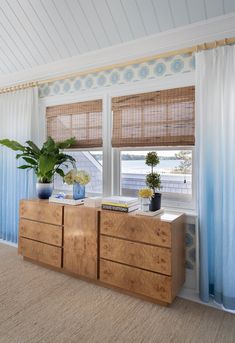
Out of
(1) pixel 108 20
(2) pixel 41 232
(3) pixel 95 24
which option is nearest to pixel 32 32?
(3) pixel 95 24

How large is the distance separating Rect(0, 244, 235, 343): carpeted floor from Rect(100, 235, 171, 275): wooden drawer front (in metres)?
0.33

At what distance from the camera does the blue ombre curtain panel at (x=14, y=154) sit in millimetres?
3475

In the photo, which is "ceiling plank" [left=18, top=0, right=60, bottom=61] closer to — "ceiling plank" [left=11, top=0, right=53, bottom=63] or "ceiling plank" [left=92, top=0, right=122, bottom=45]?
"ceiling plank" [left=11, top=0, right=53, bottom=63]

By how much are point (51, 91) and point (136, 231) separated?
7.42 ft

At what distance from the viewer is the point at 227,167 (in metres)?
2.15

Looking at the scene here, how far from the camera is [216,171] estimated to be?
86.5 inches

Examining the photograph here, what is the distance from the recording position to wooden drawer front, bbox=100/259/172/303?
2.12 m

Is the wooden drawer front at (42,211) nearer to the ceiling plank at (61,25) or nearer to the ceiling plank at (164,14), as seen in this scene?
the ceiling plank at (61,25)

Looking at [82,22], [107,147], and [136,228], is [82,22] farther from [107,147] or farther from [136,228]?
A: [136,228]

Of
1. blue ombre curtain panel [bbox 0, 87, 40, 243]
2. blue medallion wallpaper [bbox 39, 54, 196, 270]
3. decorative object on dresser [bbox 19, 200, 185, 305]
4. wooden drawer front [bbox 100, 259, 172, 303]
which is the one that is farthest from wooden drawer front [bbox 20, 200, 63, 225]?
blue medallion wallpaper [bbox 39, 54, 196, 270]

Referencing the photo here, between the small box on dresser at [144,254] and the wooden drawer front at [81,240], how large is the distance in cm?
10

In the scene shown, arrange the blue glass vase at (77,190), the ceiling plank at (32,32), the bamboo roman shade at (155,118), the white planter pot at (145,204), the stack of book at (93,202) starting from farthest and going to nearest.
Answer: the blue glass vase at (77,190) → the ceiling plank at (32,32) → the stack of book at (93,202) → the bamboo roman shade at (155,118) → the white planter pot at (145,204)

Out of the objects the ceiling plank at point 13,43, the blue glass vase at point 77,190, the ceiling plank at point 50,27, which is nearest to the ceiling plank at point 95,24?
the ceiling plank at point 50,27

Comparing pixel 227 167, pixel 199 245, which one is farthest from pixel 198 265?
pixel 227 167
